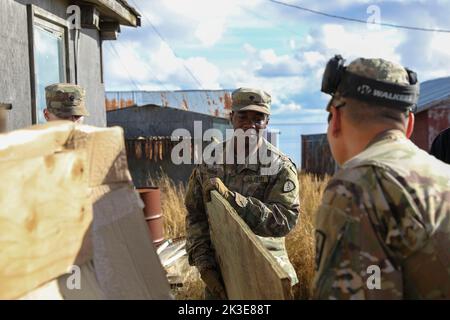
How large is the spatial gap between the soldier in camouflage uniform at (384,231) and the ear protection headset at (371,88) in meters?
0.15

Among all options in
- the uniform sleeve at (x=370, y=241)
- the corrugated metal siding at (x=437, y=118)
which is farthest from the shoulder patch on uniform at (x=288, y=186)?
the corrugated metal siding at (x=437, y=118)

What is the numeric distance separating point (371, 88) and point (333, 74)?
150mm

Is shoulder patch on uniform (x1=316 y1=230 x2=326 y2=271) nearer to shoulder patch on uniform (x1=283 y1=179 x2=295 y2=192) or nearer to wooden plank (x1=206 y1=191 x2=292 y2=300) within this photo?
wooden plank (x1=206 y1=191 x2=292 y2=300)

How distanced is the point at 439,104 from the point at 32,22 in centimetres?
1095

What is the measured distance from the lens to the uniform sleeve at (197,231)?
9.23 feet

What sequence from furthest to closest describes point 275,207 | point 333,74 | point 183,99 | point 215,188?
point 183,99 → point 275,207 → point 215,188 → point 333,74

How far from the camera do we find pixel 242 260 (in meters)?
1.90

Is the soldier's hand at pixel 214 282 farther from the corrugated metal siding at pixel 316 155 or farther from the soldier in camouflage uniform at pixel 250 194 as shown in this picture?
the corrugated metal siding at pixel 316 155

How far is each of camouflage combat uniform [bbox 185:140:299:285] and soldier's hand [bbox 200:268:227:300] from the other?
0.04 m

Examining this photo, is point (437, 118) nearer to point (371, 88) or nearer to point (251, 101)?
point (251, 101)

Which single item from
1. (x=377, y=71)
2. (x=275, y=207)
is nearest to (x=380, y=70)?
(x=377, y=71)

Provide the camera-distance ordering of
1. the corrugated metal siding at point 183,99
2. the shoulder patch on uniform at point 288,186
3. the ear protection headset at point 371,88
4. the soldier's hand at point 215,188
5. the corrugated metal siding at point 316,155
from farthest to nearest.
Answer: the corrugated metal siding at point 183,99 < the corrugated metal siding at point 316,155 < the shoulder patch on uniform at point 288,186 < the soldier's hand at point 215,188 < the ear protection headset at point 371,88

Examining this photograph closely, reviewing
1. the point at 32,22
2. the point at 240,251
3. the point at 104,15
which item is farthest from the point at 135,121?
the point at 240,251

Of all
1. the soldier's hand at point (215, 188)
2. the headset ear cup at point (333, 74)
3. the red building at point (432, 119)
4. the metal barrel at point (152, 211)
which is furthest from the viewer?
the red building at point (432, 119)
